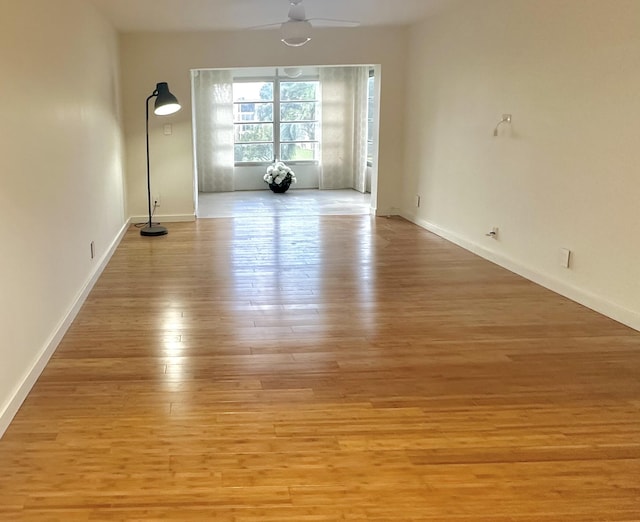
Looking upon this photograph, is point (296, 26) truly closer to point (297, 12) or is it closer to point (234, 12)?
point (297, 12)

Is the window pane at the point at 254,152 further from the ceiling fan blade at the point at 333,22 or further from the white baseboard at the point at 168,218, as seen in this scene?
the ceiling fan blade at the point at 333,22

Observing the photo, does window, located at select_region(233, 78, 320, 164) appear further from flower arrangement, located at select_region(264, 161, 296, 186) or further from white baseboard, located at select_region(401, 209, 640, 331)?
white baseboard, located at select_region(401, 209, 640, 331)

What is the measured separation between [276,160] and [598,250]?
26.9ft

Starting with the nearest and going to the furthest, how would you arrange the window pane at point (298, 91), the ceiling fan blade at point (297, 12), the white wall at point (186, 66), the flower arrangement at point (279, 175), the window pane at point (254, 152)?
the ceiling fan blade at point (297, 12) < the white wall at point (186, 66) < the flower arrangement at point (279, 175) < the window pane at point (298, 91) < the window pane at point (254, 152)

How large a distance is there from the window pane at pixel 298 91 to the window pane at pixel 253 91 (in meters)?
0.25

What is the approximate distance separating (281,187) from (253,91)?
2.08 metres

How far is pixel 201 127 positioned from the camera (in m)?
10.8

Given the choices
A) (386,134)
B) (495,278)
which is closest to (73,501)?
(495,278)

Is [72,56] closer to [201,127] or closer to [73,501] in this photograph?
[73,501]

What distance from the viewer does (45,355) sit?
297cm

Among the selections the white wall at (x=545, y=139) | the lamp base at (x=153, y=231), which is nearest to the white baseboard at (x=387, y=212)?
the white wall at (x=545, y=139)

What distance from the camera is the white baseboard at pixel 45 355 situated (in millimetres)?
2376

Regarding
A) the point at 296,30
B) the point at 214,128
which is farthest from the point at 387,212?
the point at 214,128

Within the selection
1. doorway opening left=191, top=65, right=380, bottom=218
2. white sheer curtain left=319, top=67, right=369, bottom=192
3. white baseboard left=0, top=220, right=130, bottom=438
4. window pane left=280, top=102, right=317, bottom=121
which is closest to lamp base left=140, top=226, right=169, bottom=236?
white baseboard left=0, top=220, right=130, bottom=438
